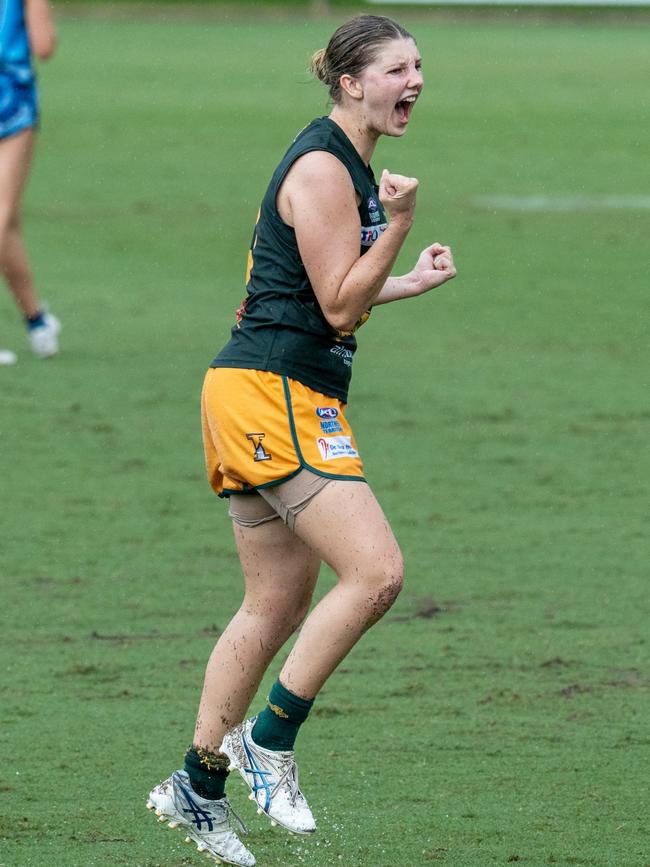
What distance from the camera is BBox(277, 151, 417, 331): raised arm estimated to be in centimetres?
431

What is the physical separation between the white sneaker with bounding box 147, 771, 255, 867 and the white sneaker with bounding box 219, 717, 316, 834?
0.16 meters

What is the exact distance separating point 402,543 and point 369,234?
3232 mm

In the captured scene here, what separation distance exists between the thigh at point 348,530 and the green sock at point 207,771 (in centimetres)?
68

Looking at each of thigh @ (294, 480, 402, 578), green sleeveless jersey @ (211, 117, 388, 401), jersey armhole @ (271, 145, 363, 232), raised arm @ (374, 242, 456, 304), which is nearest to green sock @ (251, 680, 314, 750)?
thigh @ (294, 480, 402, 578)

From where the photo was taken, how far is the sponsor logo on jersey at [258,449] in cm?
444

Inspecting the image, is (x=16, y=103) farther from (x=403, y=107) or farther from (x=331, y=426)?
(x=331, y=426)

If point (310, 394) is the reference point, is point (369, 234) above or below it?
above

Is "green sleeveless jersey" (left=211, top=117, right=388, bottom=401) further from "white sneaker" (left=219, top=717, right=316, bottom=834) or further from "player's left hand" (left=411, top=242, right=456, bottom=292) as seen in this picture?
"white sneaker" (left=219, top=717, right=316, bottom=834)

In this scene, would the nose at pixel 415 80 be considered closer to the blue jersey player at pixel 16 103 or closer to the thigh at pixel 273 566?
the thigh at pixel 273 566

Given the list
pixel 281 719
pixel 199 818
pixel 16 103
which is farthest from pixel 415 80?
pixel 16 103

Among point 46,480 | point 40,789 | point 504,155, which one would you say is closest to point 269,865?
point 40,789

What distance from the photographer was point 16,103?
1012cm

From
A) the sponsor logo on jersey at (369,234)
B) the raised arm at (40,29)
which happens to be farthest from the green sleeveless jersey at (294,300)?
the raised arm at (40,29)

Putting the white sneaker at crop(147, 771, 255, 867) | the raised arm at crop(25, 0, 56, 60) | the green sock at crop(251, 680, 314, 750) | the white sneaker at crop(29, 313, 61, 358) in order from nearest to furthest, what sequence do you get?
the green sock at crop(251, 680, 314, 750) < the white sneaker at crop(147, 771, 255, 867) < the raised arm at crop(25, 0, 56, 60) < the white sneaker at crop(29, 313, 61, 358)
